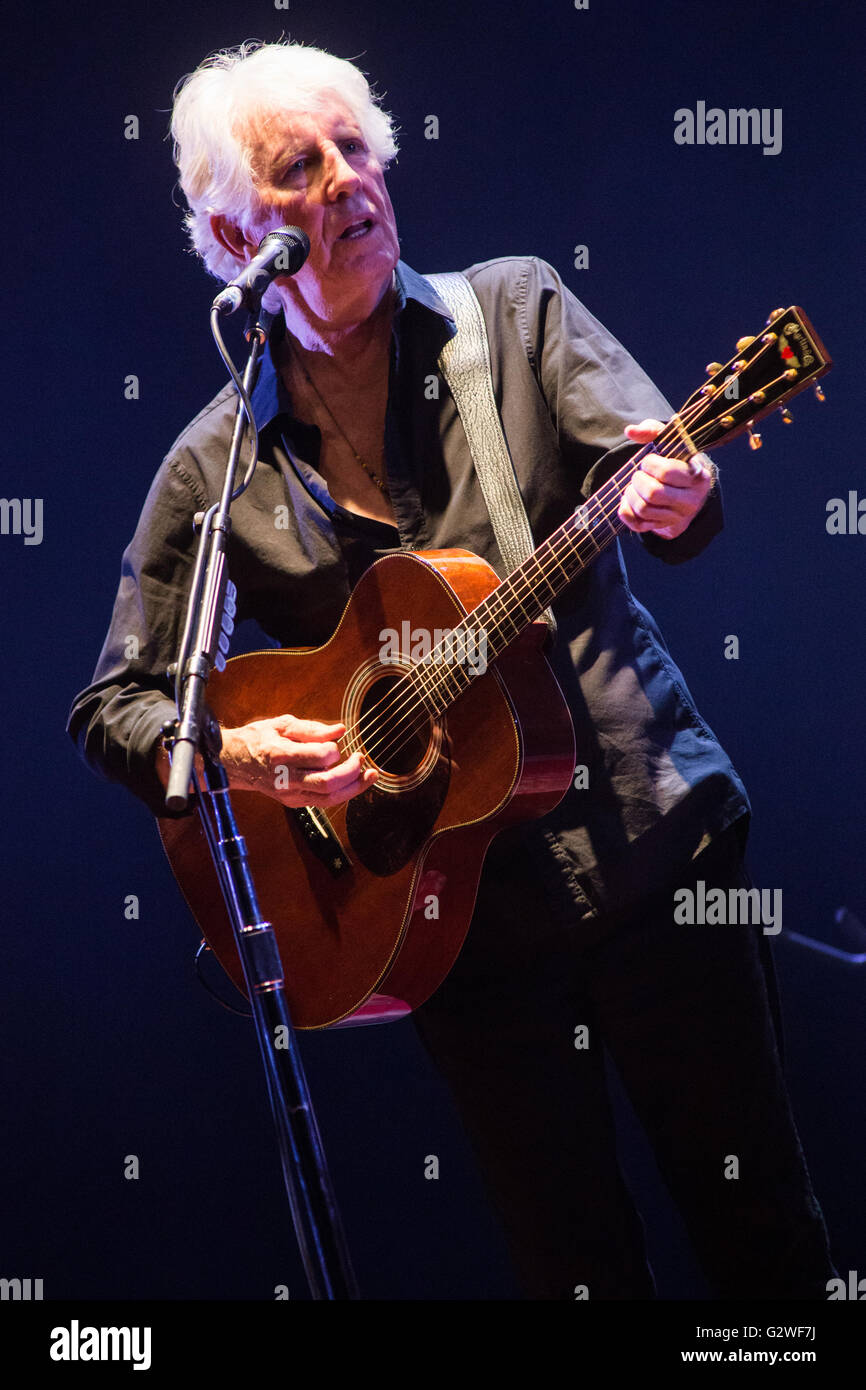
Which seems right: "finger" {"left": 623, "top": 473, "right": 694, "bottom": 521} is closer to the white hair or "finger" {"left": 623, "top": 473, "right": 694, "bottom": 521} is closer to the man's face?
the man's face

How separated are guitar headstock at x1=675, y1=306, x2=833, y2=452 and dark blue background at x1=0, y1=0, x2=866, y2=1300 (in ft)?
3.58

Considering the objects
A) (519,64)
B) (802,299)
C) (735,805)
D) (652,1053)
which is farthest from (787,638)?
(519,64)

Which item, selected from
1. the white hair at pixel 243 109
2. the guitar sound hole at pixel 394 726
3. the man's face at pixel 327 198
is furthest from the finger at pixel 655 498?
the white hair at pixel 243 109

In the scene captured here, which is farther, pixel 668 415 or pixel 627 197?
pixel 627 197

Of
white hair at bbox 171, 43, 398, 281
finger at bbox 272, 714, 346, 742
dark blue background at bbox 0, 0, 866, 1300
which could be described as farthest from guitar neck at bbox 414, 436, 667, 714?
dark blue background at bbox 0, 0, 866, 1300

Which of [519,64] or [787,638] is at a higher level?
[519,64]

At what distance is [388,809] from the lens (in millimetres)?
1932

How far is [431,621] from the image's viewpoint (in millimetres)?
1889

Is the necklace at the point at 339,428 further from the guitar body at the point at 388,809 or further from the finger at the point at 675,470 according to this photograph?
the finger at the point at 675,470

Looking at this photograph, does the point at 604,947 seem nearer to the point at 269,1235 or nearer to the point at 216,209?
the point at 216,209

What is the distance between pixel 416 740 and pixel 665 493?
573 millimetres

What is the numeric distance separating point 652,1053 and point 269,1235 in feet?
5.29
